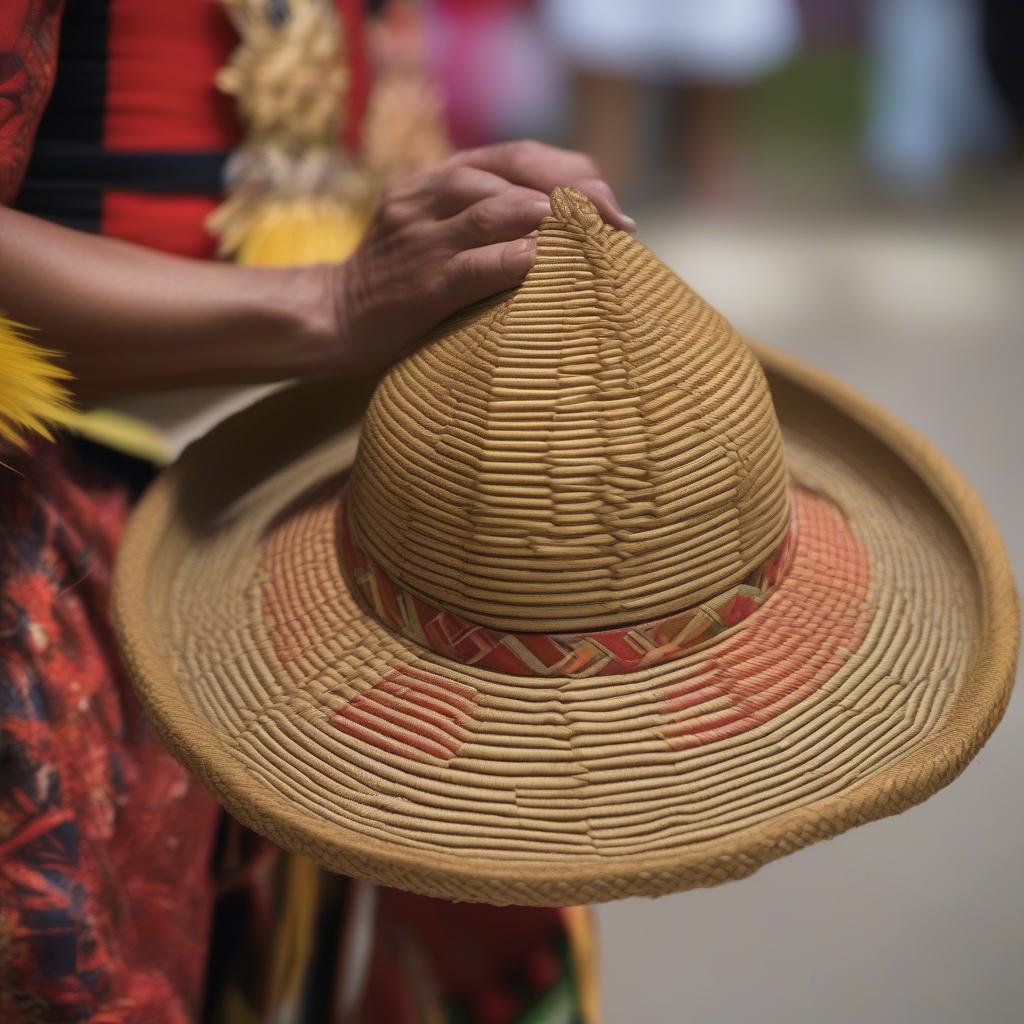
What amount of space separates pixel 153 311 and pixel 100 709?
0.27 meters

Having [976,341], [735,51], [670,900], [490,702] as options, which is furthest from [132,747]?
[735,51]

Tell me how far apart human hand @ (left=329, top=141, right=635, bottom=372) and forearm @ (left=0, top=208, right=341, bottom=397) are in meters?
0.03

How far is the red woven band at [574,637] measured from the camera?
0.73 meters

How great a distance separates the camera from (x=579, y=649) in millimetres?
732

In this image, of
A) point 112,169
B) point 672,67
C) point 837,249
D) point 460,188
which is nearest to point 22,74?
point 112,169

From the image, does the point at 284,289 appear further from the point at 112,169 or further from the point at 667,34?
the point at 667,34

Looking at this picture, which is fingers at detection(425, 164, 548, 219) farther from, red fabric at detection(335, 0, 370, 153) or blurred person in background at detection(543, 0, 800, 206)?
blurred person in background at detection(543, 0, 800, 206)

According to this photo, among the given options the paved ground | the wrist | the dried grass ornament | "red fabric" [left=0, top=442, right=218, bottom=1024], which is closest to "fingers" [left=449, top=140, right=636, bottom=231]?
the wrist

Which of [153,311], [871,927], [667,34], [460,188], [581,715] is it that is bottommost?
[871,927]

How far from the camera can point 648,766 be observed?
0.71 metres

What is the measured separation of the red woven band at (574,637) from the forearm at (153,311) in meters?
0.20

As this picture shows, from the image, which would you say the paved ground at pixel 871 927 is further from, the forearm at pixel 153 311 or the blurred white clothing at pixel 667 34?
the blurred white clothing at pixel 667 34

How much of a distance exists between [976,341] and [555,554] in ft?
6.86

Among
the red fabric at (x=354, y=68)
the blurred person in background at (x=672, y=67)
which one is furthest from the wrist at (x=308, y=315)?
the blurred person in background at (x=672, y=67)
